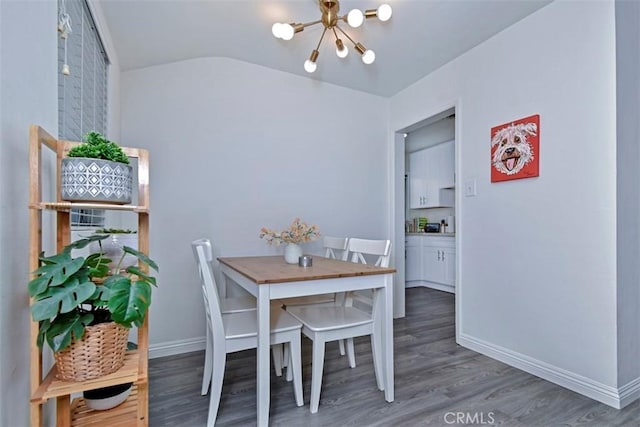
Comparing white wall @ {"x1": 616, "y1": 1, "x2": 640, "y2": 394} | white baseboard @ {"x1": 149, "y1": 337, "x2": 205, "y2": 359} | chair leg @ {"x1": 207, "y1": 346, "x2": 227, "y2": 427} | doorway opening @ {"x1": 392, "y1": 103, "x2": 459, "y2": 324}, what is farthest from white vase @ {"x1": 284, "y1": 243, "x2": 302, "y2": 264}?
doorway opening @ {"x1": 392, "y1": 103, "x2": 459, "y2": 324}

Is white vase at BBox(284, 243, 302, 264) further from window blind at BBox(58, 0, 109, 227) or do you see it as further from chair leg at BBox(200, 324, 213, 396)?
window blind at BBox(58, 0, 109, 227)

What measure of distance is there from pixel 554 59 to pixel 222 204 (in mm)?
2627

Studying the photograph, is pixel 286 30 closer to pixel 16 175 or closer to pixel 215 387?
pixel 16 175

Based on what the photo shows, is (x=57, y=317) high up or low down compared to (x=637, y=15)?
down

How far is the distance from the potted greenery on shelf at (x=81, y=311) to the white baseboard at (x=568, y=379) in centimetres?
243

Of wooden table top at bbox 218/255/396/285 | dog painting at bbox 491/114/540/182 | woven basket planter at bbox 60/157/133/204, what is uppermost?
dog painting at bbox 491/114/540/182

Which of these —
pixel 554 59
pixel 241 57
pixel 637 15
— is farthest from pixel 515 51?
pixel 241 57

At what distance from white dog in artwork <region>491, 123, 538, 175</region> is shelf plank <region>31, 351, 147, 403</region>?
2.52m

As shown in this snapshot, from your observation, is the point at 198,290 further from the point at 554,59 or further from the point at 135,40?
the point at 554,59

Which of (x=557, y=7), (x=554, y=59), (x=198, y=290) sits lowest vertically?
(x=198, y=290)

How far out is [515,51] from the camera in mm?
2361

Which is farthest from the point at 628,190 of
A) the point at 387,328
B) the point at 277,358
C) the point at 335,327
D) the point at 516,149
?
the point at 277,358

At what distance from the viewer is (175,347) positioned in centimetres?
261

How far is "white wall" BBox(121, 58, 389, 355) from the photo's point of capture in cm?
260
